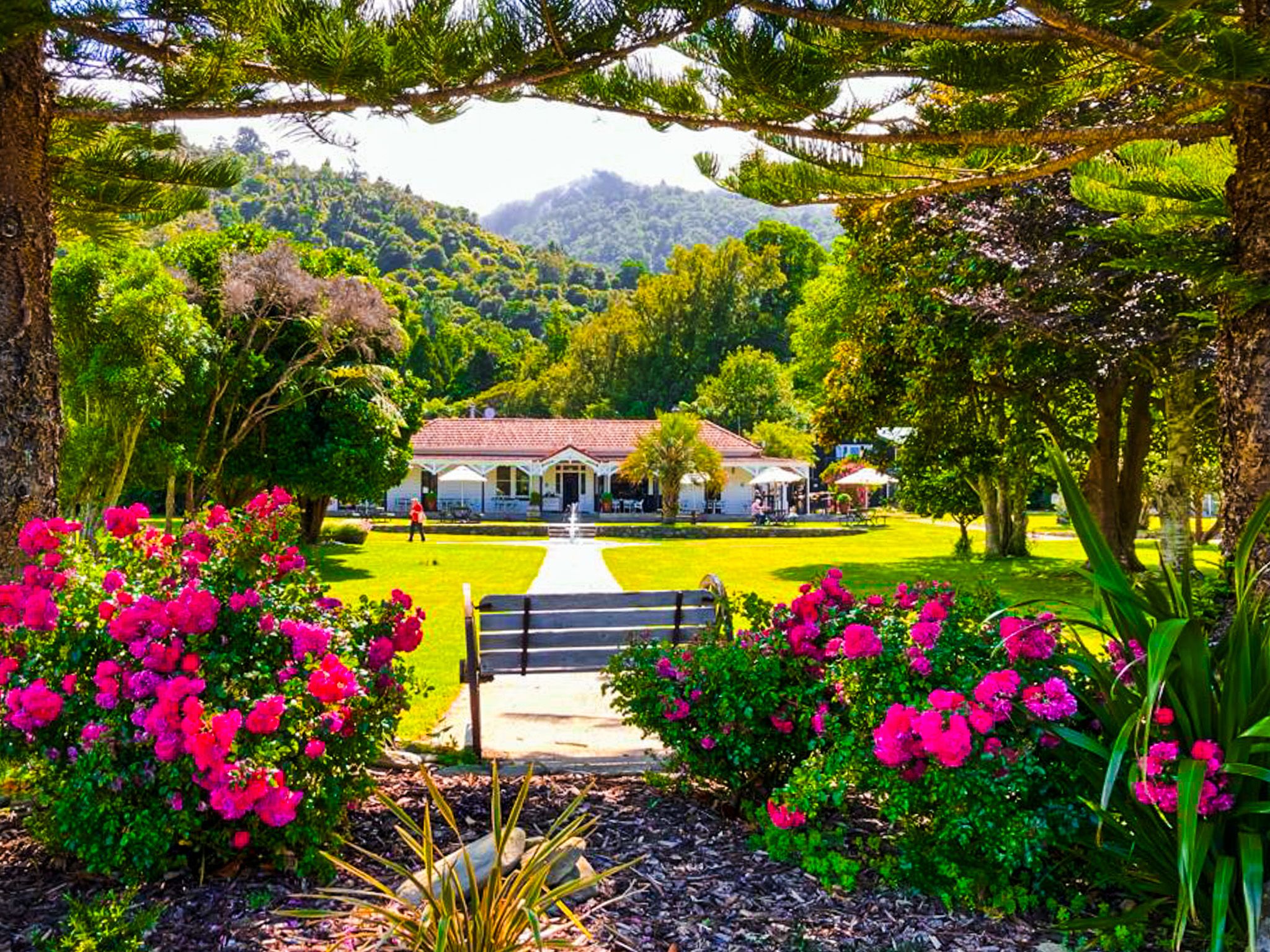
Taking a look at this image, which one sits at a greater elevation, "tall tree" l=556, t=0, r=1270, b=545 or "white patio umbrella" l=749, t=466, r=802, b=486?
"tall tree" l=556, t=0, r=1270, b=545

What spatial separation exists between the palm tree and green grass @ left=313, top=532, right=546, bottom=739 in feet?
23.4

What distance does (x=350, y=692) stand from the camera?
9.73 feet

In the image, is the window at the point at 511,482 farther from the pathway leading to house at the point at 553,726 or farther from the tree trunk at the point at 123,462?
the pathway leading to house at the point at 553,726

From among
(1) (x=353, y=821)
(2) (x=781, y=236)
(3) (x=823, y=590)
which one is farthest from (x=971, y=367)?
(2) (x=781, y=236)

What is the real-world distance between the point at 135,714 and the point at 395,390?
728 inches

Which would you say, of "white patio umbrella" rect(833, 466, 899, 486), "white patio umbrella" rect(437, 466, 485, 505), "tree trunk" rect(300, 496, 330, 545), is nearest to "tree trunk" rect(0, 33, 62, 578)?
"tree trunk" rect(300, 496, 330, 545)

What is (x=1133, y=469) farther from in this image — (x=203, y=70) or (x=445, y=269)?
(x=445, y=269)

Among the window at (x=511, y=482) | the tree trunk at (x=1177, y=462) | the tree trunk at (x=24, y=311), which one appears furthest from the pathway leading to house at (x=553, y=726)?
the window at (x=511, y=482)

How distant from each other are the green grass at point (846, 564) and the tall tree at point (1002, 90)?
19.0ft

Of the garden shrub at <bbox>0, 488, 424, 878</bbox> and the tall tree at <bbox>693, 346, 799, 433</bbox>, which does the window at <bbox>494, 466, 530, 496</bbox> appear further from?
the garden shrub at <bbox>0, 488, 424, 878</bbox>

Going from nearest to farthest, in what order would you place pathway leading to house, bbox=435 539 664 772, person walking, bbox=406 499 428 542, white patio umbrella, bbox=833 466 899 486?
pathway leading to house, bbox=435 539 664 772 < person walking, bbox=406 499 428 542 < white patio umbrella, bbox=833 466 899 486

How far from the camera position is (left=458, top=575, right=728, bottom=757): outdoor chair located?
528cm

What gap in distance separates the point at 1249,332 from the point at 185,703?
14.4 feet

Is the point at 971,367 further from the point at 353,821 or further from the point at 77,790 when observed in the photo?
the point at 77,790
